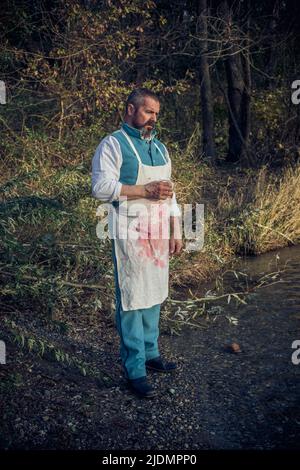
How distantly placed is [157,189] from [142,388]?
1245mm

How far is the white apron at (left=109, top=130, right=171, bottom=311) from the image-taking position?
386 cm

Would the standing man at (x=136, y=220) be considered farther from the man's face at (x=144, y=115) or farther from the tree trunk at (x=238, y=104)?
the tree trunk at (x=238, y=104)

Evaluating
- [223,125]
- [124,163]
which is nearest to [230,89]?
[223,125]

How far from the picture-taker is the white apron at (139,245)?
386 cm

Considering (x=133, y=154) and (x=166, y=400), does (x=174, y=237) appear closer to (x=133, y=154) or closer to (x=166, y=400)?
(x=133, y=154)

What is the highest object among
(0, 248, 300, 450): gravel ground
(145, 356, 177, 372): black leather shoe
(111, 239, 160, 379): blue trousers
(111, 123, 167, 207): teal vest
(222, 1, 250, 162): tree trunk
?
(222, 1, 250, 162): tree trunk

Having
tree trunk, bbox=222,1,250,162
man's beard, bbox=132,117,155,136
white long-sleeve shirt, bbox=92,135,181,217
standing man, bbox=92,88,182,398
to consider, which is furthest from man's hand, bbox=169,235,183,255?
tree trunk, bbox=222,1,250,162

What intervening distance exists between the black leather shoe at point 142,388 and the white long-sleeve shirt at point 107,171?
116 cm

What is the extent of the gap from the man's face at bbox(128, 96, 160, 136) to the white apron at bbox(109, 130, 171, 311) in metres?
0.11

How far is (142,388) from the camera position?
3.89 m

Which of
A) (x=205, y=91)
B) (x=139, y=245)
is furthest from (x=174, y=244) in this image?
(x=205, y=91)

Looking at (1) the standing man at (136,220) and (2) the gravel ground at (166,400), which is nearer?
(2) the gravel ground at (166,400)

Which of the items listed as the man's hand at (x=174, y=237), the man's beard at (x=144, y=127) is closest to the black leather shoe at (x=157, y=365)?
the man's hand at (x=174, y=237)

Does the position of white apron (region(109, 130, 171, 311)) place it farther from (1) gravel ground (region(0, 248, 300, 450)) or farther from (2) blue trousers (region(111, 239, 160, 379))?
(1) gravel ground (region(0, 248, 300, 450))
